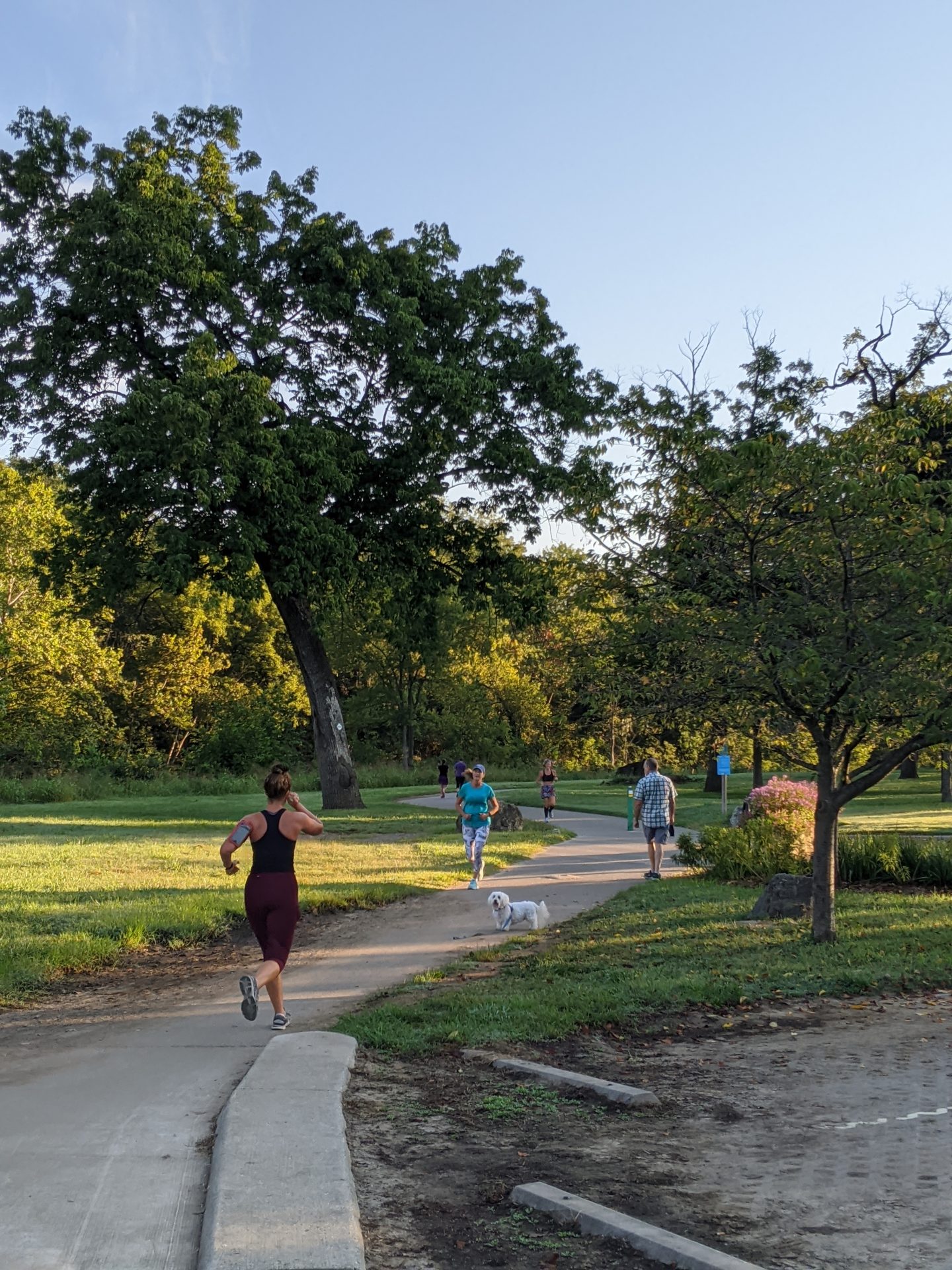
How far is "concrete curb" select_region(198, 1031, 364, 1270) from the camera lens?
387cm

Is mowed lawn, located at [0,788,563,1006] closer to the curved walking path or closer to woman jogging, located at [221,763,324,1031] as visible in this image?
the curved walking path

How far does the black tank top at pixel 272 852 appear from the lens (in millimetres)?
7781

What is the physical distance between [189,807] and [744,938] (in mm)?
24101

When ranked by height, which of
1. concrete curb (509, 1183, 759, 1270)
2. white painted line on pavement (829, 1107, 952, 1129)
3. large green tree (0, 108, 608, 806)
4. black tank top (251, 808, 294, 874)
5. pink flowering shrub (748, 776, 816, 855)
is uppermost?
large green tree (0, 108, 608, 806)

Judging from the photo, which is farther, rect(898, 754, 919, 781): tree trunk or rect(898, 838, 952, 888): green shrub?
rect(898, 754, 919, 781): tree trunk

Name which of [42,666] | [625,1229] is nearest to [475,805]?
[625,1229]

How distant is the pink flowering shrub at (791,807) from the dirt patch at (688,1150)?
346 inches

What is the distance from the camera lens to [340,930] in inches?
483

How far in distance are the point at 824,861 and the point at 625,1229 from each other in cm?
720

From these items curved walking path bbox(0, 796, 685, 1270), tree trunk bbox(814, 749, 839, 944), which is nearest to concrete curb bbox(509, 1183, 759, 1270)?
curved walking path bbox(0, 796, 685, 1270)

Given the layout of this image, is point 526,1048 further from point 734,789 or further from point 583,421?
point 734,789

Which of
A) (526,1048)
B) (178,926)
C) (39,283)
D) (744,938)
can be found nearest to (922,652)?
(744,938)

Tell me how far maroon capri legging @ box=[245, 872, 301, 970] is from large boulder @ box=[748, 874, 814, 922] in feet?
20.7

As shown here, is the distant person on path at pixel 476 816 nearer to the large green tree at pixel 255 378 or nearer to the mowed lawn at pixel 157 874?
the mowed lawn at pixel 157 874
